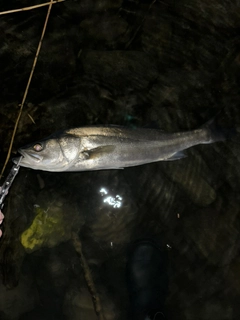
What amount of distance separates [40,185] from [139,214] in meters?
1.48

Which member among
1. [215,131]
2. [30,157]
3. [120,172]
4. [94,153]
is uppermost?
[215,131]

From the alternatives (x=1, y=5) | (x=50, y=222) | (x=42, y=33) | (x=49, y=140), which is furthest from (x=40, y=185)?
(x=1, y=5)

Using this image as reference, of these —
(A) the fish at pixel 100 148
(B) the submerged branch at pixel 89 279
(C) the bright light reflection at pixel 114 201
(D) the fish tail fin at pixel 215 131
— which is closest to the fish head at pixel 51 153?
(A) the fish at pixel 100 148

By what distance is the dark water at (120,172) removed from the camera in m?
4.14

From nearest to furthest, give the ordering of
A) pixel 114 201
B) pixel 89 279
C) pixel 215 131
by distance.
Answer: pixel 215 131 < pixel 89 279 < pixel 114 201

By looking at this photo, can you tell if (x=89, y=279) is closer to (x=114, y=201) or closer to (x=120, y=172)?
(x=114, y=201)

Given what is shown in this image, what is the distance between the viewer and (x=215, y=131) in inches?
153

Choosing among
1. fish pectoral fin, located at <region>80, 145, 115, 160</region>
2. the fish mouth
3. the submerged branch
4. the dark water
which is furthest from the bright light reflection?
the fish mouth

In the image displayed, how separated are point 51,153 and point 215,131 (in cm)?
210

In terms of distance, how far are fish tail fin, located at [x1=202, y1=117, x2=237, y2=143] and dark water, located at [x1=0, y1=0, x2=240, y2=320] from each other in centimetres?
33

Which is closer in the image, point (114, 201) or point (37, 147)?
point (37, 147)

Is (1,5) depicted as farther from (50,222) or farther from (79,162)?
(50,222)

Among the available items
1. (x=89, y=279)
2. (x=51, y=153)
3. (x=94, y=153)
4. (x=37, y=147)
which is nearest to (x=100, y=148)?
(x=94, y=153)

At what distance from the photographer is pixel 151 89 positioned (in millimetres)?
4336
